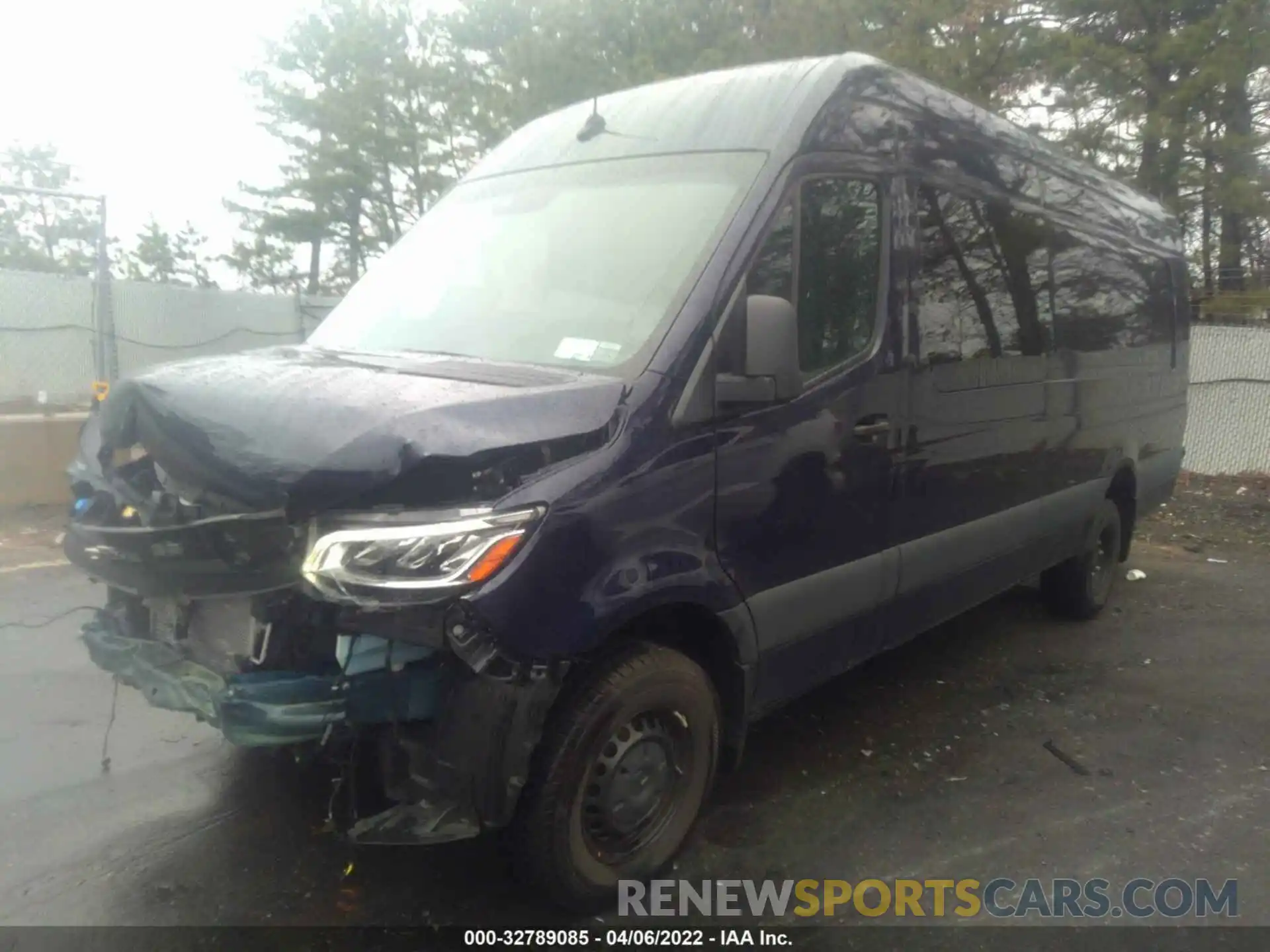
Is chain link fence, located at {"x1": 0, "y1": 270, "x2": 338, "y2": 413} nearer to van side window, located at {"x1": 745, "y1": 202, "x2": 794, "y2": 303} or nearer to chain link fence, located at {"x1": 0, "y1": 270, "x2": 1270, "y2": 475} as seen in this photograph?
chain link fence, located at {"x1": 0, "y1": 270, "x2": 1270, "y2": 475}

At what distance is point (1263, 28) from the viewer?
38.9 ft

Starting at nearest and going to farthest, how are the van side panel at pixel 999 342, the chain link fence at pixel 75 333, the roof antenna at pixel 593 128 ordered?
the roof antenna at pixel 593 128
the van side panel at pixel 999 342
the chain link fence at pixel 75 333

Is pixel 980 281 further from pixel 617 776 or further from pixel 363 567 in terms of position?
pixel 363 567

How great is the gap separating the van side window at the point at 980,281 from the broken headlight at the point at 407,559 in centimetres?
220

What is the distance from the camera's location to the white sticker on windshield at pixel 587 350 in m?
3.03

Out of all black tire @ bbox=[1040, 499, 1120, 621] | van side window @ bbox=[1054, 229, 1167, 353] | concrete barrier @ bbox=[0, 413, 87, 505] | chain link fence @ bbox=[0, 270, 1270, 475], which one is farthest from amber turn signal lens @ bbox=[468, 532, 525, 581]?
chain link fence @ bbox=[0, 270, 1270, 475]

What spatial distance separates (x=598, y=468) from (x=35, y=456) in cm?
718

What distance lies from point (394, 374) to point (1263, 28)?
514 inches

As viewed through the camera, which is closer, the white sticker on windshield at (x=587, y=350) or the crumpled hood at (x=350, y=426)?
the crumpled hood at (x=350, y=426)

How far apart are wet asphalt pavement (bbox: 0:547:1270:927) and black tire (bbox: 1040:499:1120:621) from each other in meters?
0.73

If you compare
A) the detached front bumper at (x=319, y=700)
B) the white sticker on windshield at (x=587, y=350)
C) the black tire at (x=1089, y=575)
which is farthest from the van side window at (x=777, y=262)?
the black tire at (x=1089, y=575)

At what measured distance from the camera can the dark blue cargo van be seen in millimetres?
2564

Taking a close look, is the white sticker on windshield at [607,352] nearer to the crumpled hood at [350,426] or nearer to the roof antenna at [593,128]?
the crumpled hood at [350,426]

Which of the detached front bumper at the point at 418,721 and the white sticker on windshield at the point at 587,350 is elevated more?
the white sticker on windshield at the point at 587,350
